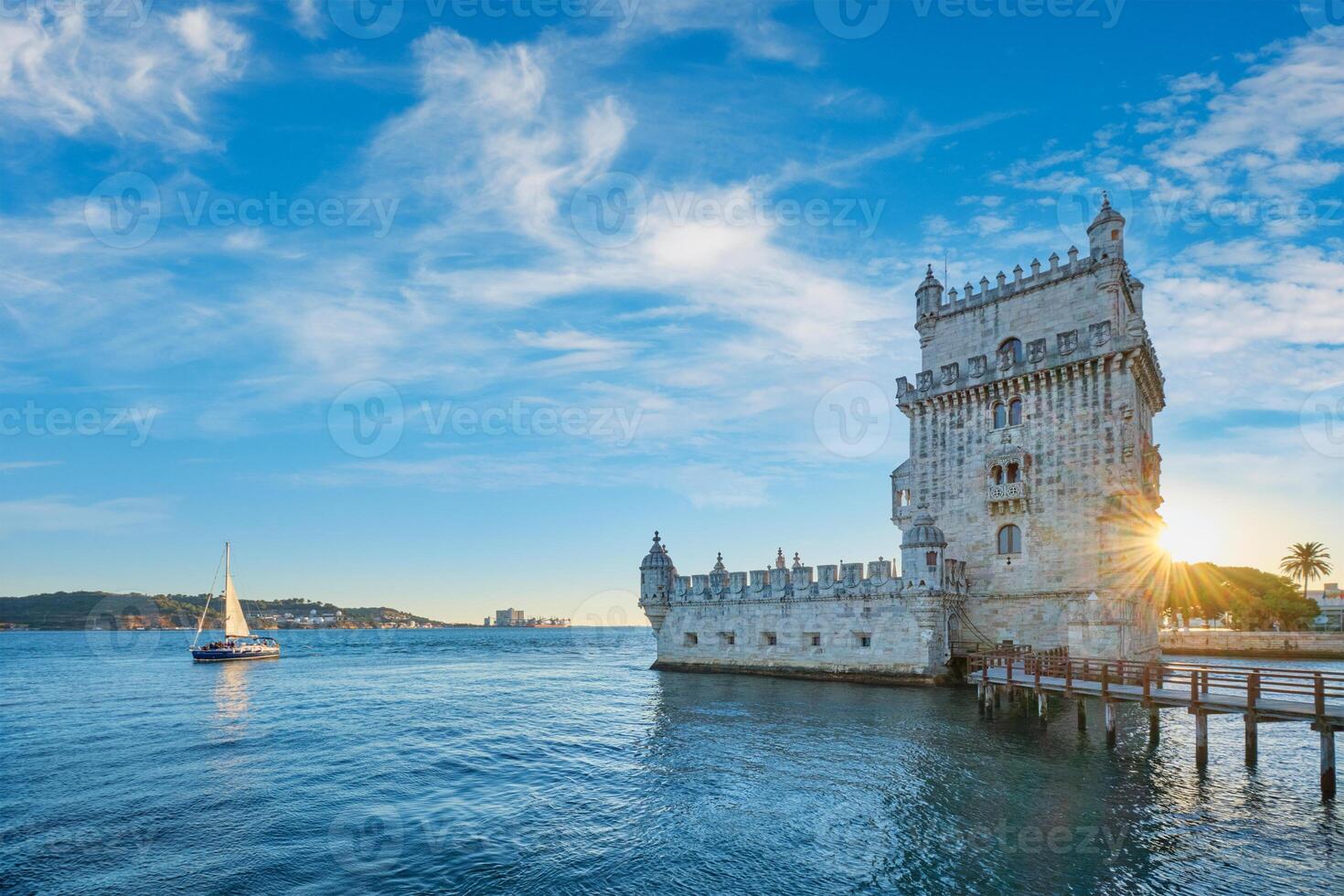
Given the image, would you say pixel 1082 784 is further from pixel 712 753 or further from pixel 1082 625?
pixel 1082 625

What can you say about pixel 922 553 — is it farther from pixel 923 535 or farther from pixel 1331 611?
pixel 1331 611

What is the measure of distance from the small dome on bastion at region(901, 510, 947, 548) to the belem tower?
0.08 meters

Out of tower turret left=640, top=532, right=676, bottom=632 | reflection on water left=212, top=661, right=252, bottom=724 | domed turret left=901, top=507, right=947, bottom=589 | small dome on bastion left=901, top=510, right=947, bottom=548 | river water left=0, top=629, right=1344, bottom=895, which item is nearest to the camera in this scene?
river water left=0, top=629, right=1344, bottom=895

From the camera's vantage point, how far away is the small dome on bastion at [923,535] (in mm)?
40312

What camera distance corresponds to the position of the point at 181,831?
725 inches

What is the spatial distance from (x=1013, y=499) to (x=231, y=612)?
79.5m

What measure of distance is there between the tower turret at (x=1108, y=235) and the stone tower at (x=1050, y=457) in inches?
2.2

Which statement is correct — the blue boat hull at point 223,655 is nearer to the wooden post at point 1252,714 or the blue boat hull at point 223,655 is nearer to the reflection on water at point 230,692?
the reflection on water at point 230,692

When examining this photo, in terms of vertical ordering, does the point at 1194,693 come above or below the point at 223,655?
above

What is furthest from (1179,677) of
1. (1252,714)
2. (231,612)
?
(231,612)

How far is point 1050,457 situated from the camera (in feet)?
131

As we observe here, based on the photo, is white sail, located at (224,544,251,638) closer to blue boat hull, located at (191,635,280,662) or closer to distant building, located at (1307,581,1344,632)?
blue boat hull, located at (191,635,280,662)

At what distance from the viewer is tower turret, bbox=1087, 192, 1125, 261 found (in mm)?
39375

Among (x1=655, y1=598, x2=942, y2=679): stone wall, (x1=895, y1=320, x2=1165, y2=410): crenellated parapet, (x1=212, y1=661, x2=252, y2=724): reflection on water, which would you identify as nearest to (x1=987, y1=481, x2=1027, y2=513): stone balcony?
(x1=895, y1=320, x2=1165, y2=410): crenellated parapet
